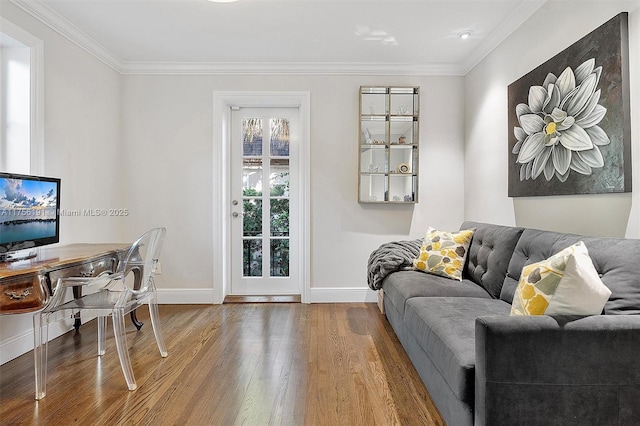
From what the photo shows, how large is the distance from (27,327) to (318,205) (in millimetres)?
2605

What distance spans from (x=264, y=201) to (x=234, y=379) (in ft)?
7.29

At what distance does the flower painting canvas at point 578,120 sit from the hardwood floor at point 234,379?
1507mm

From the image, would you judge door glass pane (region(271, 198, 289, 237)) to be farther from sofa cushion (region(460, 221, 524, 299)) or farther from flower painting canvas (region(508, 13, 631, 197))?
flower painting canvas (region(508, 13, 631, 197))

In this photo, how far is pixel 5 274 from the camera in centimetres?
186

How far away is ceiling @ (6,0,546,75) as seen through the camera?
2762 mm

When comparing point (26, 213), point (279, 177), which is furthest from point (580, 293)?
point (279, 177)

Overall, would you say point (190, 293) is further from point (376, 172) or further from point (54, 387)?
point (376, 172)

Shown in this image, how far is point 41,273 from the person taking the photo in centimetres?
203

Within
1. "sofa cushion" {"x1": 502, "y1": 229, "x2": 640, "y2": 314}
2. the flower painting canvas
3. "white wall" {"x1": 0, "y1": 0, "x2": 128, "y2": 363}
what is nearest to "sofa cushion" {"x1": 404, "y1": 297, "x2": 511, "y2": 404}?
"sofa cushion" {"x1": 502, "y1": 229, "x2": 640, "y2": 314}

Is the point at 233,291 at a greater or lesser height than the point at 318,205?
lesser

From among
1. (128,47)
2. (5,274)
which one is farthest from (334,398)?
(128,47)

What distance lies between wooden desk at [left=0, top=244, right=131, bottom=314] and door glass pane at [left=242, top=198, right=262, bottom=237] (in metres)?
1.60

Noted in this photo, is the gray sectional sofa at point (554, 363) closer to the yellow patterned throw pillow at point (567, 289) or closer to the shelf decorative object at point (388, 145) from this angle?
the yellow patterned throw pillow at point (567, 289)

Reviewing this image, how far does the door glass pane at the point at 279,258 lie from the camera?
417 cm
